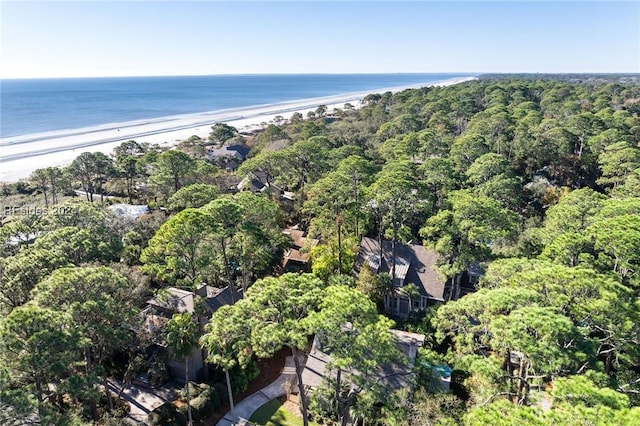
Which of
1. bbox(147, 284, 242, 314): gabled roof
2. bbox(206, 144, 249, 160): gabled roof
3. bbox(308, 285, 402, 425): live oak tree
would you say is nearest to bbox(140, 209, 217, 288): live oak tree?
bbox(147, 284, 242, 314): gabled roof

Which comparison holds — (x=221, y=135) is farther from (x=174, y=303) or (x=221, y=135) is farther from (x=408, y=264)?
(x=174, y=303)

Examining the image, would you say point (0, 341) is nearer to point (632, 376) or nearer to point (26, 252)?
point (26, 252)

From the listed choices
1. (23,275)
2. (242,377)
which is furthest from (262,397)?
(23,275)

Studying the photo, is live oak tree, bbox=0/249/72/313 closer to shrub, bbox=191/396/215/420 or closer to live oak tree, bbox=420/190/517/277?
shrub, bbox=191/396/215/420

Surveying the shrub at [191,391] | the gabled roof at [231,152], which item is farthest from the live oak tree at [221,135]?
the shrub at [191,391]

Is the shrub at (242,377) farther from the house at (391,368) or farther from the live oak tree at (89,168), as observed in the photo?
the live oak tree at (89,168)

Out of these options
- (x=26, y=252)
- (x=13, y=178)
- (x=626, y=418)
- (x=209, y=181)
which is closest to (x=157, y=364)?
(x=26, y=252)
